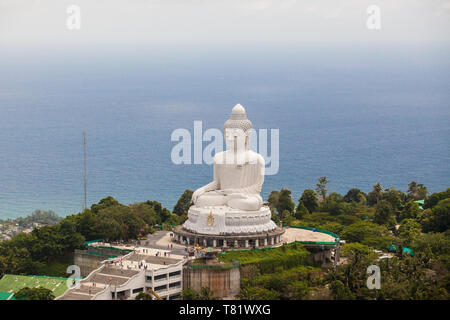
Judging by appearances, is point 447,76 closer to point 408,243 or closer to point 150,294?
point 408,243


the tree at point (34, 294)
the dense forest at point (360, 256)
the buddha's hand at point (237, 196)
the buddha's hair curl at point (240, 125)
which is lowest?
the tree at point (34, 294)

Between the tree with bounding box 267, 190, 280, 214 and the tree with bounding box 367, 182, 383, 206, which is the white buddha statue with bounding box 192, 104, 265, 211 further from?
the tree with bounding box 367, 182, 383, 206

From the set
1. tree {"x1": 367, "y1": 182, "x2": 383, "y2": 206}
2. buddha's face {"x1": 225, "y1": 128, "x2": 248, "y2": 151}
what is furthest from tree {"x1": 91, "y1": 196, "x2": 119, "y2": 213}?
tree {"x1": 367, "y1": 182, "x2": 383, "y2": 206}

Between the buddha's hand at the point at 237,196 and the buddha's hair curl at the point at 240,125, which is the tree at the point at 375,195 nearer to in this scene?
the buddha's hair curl at the point at 240,125

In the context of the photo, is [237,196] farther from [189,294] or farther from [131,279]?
[131,279]

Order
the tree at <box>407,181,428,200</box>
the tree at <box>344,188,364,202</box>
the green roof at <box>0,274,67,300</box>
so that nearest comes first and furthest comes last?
the green roof at <box>0,274,67,300</box> < the tree at <box>344,188,364,202</box> < the tree at <box>407,181,428,200</box>

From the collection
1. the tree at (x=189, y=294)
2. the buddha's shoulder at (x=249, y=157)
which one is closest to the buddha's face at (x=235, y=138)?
the buddha's shoulder at (x=249, y=157)
